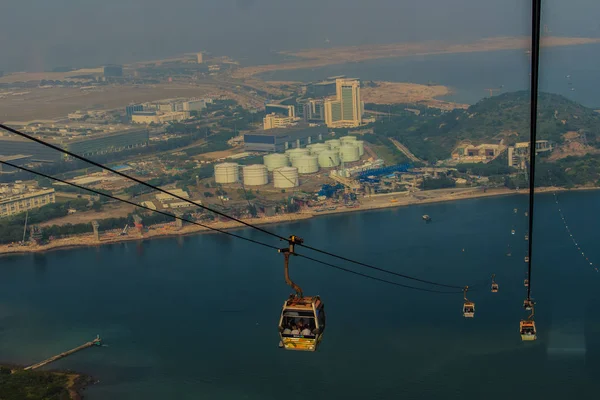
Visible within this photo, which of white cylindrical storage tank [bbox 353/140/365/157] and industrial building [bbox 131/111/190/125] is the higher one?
industrial building [bbox 131/111/190/125]

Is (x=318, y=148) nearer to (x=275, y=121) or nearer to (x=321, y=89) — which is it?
(x=275, y=121)

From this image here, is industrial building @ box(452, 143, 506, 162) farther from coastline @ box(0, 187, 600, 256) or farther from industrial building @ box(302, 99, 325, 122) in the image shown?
industrial building @ box(302, 99, 325, 122)

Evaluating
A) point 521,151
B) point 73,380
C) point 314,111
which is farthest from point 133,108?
point 73,380

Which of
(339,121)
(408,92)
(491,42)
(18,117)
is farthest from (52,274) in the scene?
(491,42)

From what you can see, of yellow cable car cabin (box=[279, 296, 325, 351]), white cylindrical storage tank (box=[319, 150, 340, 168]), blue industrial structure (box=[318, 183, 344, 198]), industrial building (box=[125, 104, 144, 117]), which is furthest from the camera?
industrial building (box=[125, 104, 144, 117])

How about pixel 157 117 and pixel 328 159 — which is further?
pixel 157 117

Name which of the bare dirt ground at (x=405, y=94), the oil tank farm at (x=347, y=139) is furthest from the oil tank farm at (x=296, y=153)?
the bare dirt ground at (x=405, y=94)

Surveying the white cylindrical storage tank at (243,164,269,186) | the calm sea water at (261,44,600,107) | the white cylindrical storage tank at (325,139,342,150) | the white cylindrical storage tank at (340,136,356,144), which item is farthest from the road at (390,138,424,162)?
the calm sea water at (261,44,600,107)
